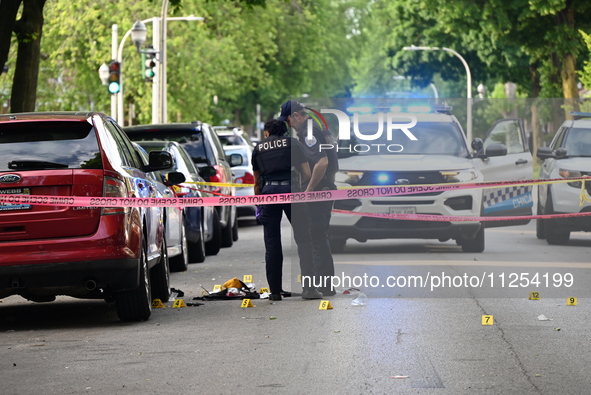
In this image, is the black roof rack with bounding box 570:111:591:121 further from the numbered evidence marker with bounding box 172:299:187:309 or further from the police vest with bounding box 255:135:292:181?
the numbered evidence marker with bounding box 172:299:187:309

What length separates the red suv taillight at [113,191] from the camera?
10.2 meters

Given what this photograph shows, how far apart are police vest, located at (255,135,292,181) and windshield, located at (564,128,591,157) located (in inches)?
120

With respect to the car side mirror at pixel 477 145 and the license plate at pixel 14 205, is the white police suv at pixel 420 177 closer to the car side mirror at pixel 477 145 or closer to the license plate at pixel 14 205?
the car side mirror at pixel 477 145

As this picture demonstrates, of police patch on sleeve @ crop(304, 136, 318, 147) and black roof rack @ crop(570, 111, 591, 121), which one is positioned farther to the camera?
black roof rack @ crop(570, 111, 591, 121)

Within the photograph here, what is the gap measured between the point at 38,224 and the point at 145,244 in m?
1.12

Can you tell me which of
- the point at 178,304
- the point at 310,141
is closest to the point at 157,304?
the point at 178,304

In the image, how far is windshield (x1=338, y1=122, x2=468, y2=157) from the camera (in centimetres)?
1201

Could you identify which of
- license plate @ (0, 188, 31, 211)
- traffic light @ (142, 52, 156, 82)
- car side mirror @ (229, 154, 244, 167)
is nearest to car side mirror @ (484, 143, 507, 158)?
license plate @ (0, 188, 31, 211)

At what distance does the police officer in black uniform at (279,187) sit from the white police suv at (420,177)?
1.47 ft

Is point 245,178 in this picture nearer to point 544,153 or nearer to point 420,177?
point 544,153

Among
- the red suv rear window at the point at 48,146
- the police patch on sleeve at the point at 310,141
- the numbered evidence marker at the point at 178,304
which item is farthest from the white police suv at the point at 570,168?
the red suv rear window at the point at 48,146

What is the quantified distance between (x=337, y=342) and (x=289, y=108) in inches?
138

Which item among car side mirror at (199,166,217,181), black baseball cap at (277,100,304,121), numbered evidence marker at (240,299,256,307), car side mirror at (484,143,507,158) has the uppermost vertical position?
black baseball cap at (277,100,304,121)

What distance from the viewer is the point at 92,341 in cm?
978
